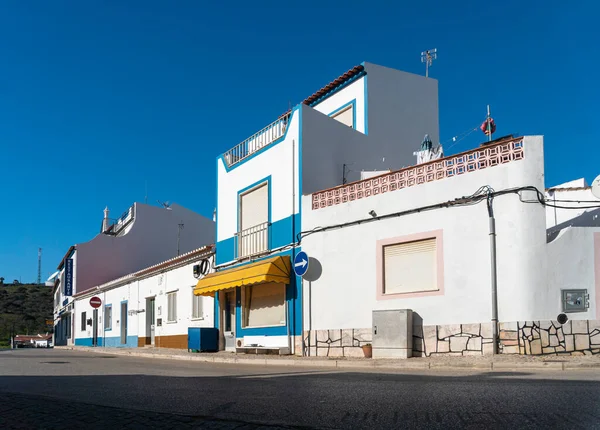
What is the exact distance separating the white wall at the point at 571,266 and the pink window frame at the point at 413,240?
2.43 meters

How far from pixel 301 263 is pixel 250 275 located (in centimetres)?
260

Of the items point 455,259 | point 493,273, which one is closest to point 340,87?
point 455,259

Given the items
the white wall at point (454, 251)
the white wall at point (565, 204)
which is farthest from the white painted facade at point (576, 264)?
the white wall at point (565, 204)

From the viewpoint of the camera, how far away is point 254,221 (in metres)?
21.2

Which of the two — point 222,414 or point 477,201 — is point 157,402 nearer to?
point 222,414

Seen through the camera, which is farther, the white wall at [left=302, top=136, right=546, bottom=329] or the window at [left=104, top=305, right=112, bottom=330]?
the window at [left=104, top=305, right=112, bottom=330]

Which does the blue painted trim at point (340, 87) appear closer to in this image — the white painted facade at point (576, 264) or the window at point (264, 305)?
the window at point (264, 305)

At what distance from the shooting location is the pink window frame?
14.5 metres

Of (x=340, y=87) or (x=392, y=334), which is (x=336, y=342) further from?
(x=340, y=87)

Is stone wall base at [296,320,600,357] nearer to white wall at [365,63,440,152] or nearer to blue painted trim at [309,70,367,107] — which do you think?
white wall at [365,63,440,152]

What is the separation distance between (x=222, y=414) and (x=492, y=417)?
2.69m

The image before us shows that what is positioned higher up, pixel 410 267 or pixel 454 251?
pixel 454 251

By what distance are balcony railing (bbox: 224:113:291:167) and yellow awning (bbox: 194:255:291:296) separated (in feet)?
13.2

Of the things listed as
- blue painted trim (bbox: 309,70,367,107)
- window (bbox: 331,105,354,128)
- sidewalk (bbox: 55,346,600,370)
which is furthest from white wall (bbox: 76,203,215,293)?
sidewalk (bbox: 55,346,600,370)
